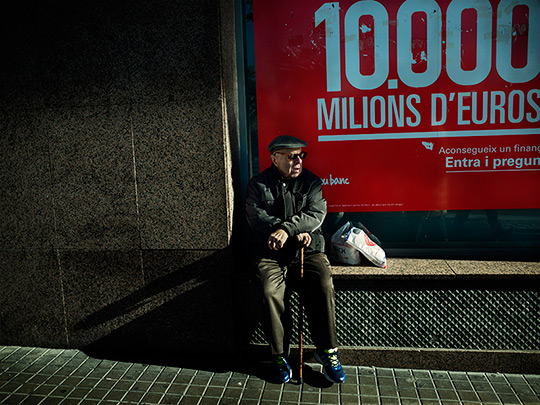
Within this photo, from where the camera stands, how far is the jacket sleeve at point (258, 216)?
11.3 feet

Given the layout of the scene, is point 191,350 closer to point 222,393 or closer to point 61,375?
point 222,393

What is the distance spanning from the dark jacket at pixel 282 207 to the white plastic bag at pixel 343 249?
166 millimetres

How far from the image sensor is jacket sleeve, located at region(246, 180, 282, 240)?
3.44 metres

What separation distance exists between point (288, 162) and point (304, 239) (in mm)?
655

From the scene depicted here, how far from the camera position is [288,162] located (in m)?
3.54

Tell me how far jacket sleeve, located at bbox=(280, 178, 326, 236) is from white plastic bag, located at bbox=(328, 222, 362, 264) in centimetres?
30

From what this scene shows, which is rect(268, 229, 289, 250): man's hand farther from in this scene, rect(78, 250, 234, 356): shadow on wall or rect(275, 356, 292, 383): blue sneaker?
rect(275, 356, 292, 383): blue sneaker

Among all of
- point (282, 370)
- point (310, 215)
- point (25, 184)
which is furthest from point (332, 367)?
point (25, 184)

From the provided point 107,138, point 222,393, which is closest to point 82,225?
point 107,138

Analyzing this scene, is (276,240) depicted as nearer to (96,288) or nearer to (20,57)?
(96,288)

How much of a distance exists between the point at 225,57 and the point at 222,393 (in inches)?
106

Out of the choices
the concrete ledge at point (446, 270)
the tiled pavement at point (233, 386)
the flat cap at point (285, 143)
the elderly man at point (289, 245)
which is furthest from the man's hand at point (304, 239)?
the tiled pavement at point (233, 386)

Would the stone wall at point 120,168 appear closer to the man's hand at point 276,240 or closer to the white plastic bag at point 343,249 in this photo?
the man's hand at point 276,240

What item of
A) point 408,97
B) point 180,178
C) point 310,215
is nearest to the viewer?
point 310,215
